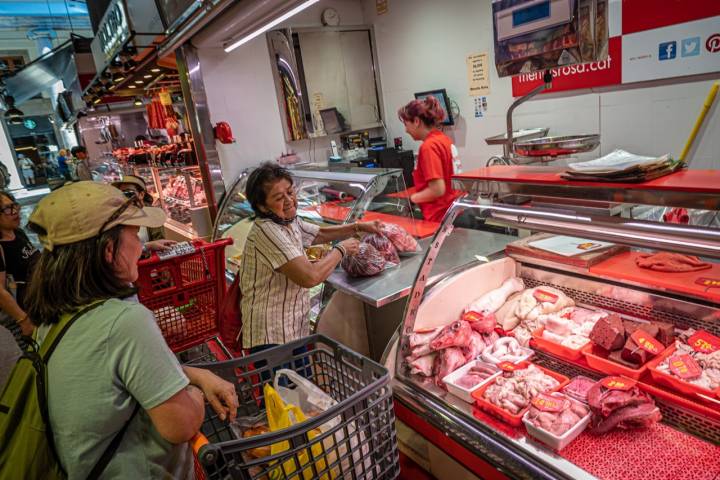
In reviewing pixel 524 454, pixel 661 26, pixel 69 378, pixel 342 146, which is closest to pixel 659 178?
pixel 524 454

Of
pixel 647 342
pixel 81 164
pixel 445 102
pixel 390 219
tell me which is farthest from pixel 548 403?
pixel 81 164

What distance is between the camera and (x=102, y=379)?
1.25 m

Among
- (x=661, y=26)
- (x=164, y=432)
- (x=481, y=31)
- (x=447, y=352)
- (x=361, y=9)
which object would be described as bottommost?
(x=447, y=352)

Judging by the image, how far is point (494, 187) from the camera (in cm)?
191

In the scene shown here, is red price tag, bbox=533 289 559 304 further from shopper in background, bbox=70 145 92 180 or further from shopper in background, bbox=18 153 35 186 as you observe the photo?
shopper in background, bbox=18 153 35 186

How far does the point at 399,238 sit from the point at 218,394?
1.63 meters

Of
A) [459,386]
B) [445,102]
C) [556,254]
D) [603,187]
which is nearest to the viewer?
[603,187]

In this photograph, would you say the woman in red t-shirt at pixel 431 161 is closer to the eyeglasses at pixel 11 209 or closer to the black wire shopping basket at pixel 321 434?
the black wire shopping basket at pixel 321 434

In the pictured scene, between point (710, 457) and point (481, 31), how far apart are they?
220 inches

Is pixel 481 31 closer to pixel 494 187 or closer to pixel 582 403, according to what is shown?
pixel 494 187

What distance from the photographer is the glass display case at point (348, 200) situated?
3240 mm

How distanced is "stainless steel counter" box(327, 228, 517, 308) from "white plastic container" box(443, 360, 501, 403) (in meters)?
0.52

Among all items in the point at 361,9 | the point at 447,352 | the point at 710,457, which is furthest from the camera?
the point at 361,9

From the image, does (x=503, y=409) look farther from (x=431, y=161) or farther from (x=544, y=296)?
(x=431, y=161)
